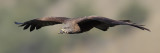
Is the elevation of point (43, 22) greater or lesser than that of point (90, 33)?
greater

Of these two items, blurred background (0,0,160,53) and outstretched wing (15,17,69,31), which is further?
blurred background (0,0,160,53)

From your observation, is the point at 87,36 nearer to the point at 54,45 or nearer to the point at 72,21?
the point at 54,45

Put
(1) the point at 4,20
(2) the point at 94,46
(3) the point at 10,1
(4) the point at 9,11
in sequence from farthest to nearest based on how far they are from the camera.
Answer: (3) the point at 10,1 → (4) the point at 9,11 → (1) the point at 4,20 → (2) the point at 94,46

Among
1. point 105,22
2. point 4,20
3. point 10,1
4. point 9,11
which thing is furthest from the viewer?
point 10,1

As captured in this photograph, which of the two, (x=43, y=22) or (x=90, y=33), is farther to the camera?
(x=90, y=33)

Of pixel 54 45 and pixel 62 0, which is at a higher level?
pixel 62 0

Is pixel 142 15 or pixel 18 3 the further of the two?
pixel 18 3

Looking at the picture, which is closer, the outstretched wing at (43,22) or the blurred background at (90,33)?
the outstretched wing at (43,22)

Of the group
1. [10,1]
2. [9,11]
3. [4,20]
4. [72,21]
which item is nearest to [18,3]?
[10,1]
